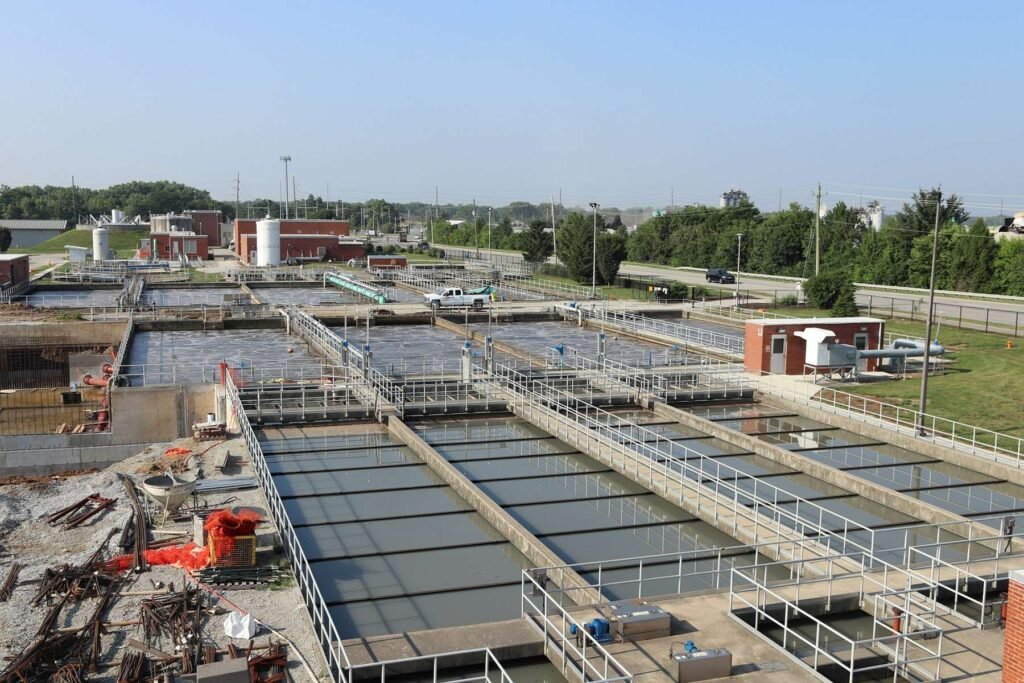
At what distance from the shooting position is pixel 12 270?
2314 inches

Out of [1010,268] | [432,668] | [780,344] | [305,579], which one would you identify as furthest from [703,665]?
[1010,268]

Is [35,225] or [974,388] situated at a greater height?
[35,225]

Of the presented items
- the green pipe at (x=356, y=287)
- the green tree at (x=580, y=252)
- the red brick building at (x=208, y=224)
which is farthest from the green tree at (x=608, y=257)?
the red brick building at (x=208, y=224)

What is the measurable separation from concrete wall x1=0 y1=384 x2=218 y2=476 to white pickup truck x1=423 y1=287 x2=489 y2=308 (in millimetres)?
23239

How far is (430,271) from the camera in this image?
78375 millimetres

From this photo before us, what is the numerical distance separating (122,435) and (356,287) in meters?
33.9

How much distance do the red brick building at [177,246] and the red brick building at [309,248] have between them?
4200 mm

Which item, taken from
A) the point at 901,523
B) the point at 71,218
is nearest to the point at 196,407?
the point at 901,523

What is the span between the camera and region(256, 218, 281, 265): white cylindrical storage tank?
8475 centimetres

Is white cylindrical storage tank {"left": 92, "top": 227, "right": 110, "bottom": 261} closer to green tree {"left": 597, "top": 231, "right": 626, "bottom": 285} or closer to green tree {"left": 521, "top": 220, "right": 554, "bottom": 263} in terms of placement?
green tree {"left": 521, "top": 220, "right": 554, "bottom": 263}

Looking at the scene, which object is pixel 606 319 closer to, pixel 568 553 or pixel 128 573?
pixel 568 553

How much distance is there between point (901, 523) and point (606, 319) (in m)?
29.9

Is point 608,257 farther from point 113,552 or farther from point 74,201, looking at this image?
point 74,201

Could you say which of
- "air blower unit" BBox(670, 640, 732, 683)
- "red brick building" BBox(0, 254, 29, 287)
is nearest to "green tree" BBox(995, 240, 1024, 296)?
"air blower unit" BBox(670, 640, 732, 683)
